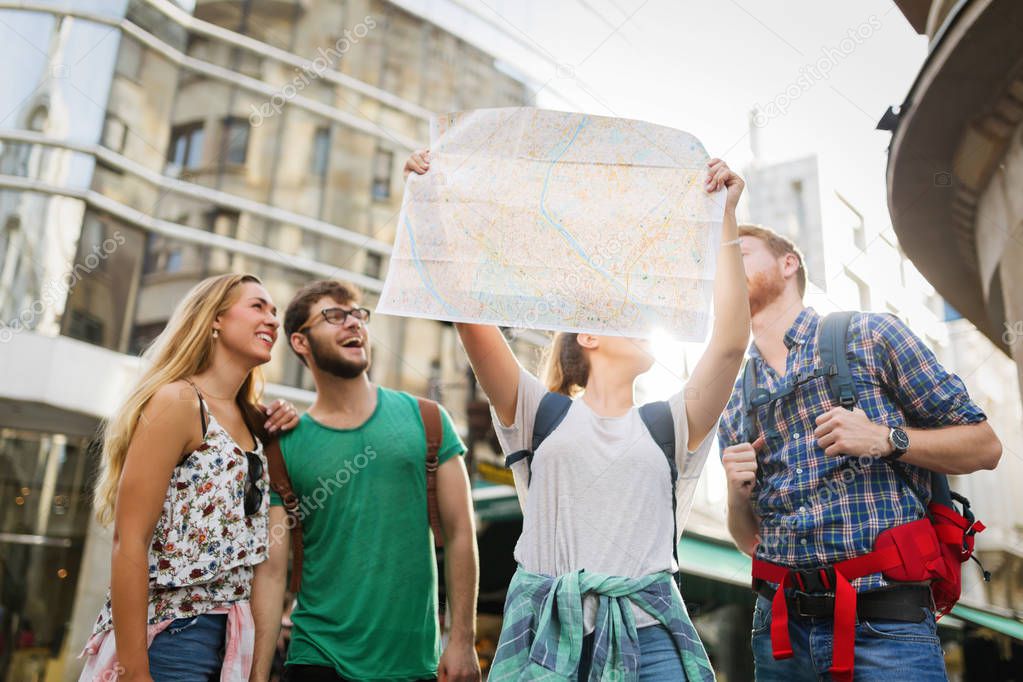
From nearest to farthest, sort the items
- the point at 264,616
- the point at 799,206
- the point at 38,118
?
1. the point at 264,616
2. the point at 799,206
3. the point at 38,118

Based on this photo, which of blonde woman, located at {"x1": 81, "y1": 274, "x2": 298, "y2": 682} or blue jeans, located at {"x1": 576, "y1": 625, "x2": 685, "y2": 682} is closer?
blue jeans, located at {"x1": 576, "y1": 625, "x2": 685, "y2": 682}

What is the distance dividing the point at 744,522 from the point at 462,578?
874mm

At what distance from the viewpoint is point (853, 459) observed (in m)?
2.17

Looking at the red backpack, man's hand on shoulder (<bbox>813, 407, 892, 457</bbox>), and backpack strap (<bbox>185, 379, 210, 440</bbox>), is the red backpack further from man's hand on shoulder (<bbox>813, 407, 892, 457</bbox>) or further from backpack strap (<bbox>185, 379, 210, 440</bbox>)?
backpack strap (<bbox>185, 379, 210, 440</bbox>)

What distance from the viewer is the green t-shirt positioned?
237cm

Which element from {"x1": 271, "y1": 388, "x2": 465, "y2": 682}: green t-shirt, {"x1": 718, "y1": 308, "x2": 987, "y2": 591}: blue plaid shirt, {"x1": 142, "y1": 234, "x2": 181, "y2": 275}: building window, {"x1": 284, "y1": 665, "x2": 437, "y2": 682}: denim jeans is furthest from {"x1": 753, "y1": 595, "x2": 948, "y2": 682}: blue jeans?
{"x1": 142, "y1": 234, "x2": 181, "y2": 275}: building window

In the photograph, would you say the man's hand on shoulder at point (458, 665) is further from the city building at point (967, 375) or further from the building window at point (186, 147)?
the building window at point (186, 147)

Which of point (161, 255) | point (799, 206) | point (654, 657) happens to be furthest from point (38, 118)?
point (654, 657)

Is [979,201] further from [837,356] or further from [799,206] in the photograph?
[837,356]

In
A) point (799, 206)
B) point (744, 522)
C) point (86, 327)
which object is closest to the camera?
point (744, 522)

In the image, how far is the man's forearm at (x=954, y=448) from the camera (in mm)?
2088

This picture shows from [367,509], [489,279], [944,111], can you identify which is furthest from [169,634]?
[944,111]

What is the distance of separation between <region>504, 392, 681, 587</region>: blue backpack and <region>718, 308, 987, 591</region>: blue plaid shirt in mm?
325

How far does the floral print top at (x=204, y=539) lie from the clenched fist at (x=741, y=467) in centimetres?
133
